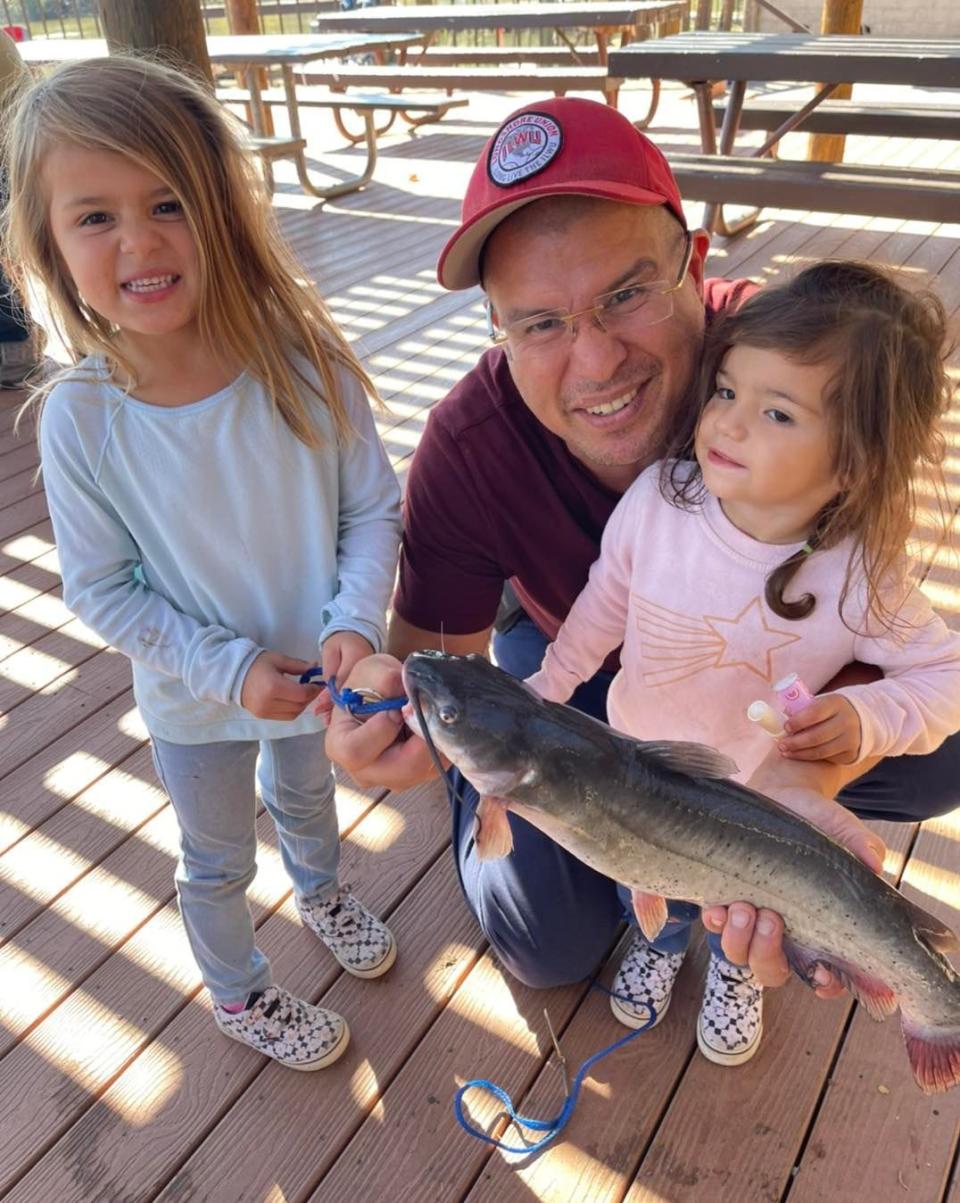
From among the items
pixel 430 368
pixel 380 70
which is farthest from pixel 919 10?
pixel 430 368

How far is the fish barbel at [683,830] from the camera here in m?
1.46

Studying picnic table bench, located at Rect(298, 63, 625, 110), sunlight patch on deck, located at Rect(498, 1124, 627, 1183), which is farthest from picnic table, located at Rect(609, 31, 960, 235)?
sunlight patch on deck, located at Rect(498, 1124, 627, 1183)

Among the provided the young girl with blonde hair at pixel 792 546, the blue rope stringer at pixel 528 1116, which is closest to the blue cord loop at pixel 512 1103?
the blue rope stringer at pixel 528 1116

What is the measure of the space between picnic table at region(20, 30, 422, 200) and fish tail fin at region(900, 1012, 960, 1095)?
28.7ft

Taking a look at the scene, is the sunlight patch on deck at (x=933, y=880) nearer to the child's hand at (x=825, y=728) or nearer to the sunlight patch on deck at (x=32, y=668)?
the child's hand at (x=825, y=728)

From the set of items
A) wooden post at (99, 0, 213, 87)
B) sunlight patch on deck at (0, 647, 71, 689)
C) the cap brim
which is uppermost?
wooden post at (99, 0, 213, 87)

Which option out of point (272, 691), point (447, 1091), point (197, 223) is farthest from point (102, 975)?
point (197, 223)

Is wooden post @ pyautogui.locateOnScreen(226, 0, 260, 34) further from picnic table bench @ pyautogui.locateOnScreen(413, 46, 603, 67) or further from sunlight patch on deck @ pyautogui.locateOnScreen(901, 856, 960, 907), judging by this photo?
sunlight patch on deck @ pyautogui.locateOnScreen(901, 856, 960, 907)

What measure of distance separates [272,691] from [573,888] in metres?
1.01

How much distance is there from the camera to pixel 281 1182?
85.0 inches

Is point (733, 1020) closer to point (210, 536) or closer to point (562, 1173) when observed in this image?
point (562, 1173)

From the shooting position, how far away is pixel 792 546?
183 centimetres

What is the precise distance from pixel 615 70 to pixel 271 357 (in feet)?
20.3

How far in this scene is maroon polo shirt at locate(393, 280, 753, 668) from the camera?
85.2 inches
